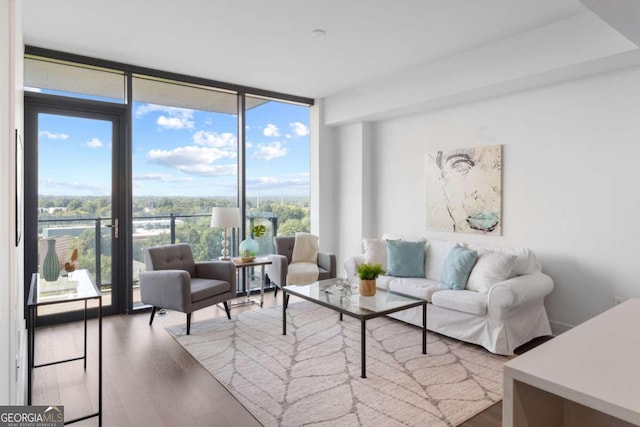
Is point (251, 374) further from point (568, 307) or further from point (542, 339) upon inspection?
point (568, 307)

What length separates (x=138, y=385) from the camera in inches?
111

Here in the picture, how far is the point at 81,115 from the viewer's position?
173 inches

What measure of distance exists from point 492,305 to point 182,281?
2799mm

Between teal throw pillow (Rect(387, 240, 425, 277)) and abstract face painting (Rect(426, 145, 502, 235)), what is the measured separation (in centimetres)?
53

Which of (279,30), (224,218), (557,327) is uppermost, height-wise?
(279,30)

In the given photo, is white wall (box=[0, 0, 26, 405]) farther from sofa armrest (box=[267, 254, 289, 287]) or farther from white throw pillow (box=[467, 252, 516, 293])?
white throw pillow (box=[467, 252, 516, 293])

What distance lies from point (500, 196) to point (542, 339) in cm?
149

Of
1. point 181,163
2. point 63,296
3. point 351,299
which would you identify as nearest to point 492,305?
point 351,299

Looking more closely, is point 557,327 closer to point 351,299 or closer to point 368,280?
point 368,280

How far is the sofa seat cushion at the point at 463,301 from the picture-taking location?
3.43 metres

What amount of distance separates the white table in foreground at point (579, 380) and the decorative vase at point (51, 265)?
9.10 ft

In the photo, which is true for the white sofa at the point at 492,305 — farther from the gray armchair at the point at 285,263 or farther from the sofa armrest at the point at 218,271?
the sofa armrest at the point at 218,271

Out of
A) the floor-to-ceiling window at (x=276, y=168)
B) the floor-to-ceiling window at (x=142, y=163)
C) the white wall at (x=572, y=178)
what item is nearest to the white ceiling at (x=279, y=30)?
the floor-to-ceiling window at (x=142, y=163)

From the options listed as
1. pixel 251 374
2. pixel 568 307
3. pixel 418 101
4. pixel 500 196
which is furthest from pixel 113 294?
pixel 568 307
